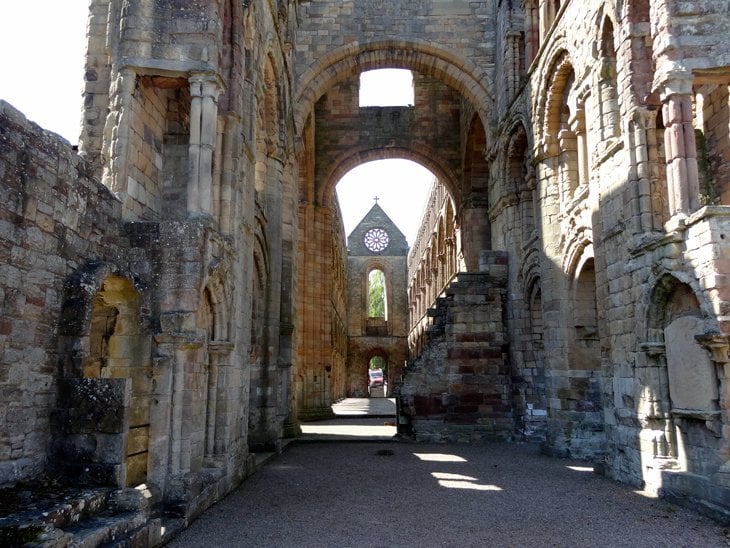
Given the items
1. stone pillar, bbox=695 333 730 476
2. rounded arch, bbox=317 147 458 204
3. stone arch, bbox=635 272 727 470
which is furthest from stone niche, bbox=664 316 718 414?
rounded arch, bbox=317 147 458 204

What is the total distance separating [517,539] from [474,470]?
410cm

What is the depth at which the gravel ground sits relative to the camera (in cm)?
559

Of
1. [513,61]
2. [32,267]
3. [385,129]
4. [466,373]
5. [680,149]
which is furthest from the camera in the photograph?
[385,129]

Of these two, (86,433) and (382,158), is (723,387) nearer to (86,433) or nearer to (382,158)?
(86,433)

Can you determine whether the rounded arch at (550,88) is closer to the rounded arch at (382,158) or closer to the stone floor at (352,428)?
the stone floor at (352,428)

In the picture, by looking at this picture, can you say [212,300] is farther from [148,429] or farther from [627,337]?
[627,337]

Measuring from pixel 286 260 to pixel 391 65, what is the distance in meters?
6.53

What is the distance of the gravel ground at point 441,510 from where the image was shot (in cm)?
559

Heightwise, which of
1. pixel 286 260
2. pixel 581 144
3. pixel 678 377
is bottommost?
pixel 678 377

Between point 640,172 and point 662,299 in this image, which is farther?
point 640,172

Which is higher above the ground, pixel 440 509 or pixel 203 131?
pixel 203 131

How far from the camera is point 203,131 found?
23.3 feet

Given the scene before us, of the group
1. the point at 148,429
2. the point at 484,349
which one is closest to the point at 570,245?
the point at 484,349

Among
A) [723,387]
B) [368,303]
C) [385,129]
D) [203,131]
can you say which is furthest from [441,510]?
[368,303]
